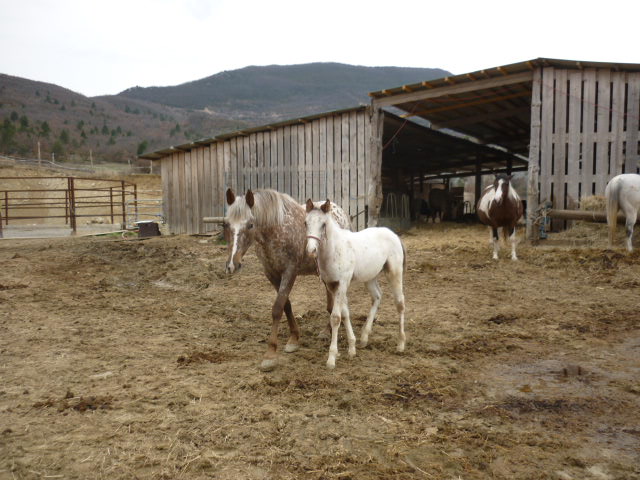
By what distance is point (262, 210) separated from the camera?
412 cm

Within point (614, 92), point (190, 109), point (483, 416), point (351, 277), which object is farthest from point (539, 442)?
point (190, 109)

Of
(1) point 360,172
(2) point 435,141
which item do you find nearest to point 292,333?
(1) point 360,172

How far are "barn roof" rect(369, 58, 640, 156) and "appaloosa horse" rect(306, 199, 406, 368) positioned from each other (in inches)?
294

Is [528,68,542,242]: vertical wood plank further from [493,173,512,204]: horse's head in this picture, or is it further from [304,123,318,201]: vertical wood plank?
[304,123,318,201]: vertical wood plank

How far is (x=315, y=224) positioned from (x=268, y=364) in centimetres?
133

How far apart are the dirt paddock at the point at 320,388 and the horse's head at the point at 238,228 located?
39.1 inches

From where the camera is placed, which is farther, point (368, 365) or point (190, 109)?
point (190, 109)

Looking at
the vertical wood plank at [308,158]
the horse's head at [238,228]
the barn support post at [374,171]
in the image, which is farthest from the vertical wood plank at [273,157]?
the horse's head at [238,228]

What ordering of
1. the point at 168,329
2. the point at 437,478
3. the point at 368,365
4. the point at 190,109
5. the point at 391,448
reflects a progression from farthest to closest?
the point at 190,109, the point at 168,329, the point at 368,365, the point at 391,448, the point at 437,478

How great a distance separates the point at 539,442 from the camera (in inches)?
100

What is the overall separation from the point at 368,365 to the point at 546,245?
7766 mm

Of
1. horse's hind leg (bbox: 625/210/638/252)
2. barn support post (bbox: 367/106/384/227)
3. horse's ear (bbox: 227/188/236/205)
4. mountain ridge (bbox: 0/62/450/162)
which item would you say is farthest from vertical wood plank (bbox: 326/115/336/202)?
mountain ridge (bbox: 0/62/450/162)

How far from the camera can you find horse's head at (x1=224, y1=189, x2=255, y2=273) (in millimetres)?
3908

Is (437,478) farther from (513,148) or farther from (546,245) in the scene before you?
(513,148)
